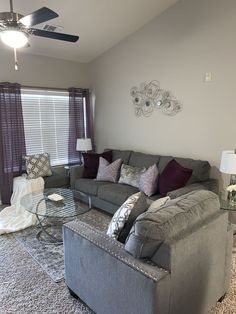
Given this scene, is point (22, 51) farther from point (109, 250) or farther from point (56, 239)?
point (109, 250)

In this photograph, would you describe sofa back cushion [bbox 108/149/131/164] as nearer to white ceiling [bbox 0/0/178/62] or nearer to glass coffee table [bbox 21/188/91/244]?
glass coffee table [bbox 21/188/91/244]

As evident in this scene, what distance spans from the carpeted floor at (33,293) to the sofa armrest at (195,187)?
2.87ft

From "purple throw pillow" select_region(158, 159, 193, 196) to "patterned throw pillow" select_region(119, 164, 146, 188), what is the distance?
468mm

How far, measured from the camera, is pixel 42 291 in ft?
7.13

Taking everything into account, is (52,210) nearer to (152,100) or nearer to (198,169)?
(198,169)

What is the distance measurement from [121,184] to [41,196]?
121 cm

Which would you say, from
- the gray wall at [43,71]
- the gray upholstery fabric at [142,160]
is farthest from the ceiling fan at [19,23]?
the gray upholstery fabric at [142,160]

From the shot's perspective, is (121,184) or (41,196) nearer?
(41,196)

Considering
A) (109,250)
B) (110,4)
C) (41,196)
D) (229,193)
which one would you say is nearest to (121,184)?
(41,196)

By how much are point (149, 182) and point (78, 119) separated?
2.41 meters

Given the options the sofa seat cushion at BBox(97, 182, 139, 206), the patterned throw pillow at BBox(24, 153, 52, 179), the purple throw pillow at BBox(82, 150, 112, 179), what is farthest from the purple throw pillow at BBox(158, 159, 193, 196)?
the patterned throw pillow at BBox(24, 153, 52, 179)

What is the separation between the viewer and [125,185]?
3836mm

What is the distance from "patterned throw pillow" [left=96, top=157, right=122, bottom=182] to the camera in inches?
161

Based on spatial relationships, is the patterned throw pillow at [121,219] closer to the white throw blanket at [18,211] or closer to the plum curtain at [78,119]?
the white throw blanket at [18,211]
